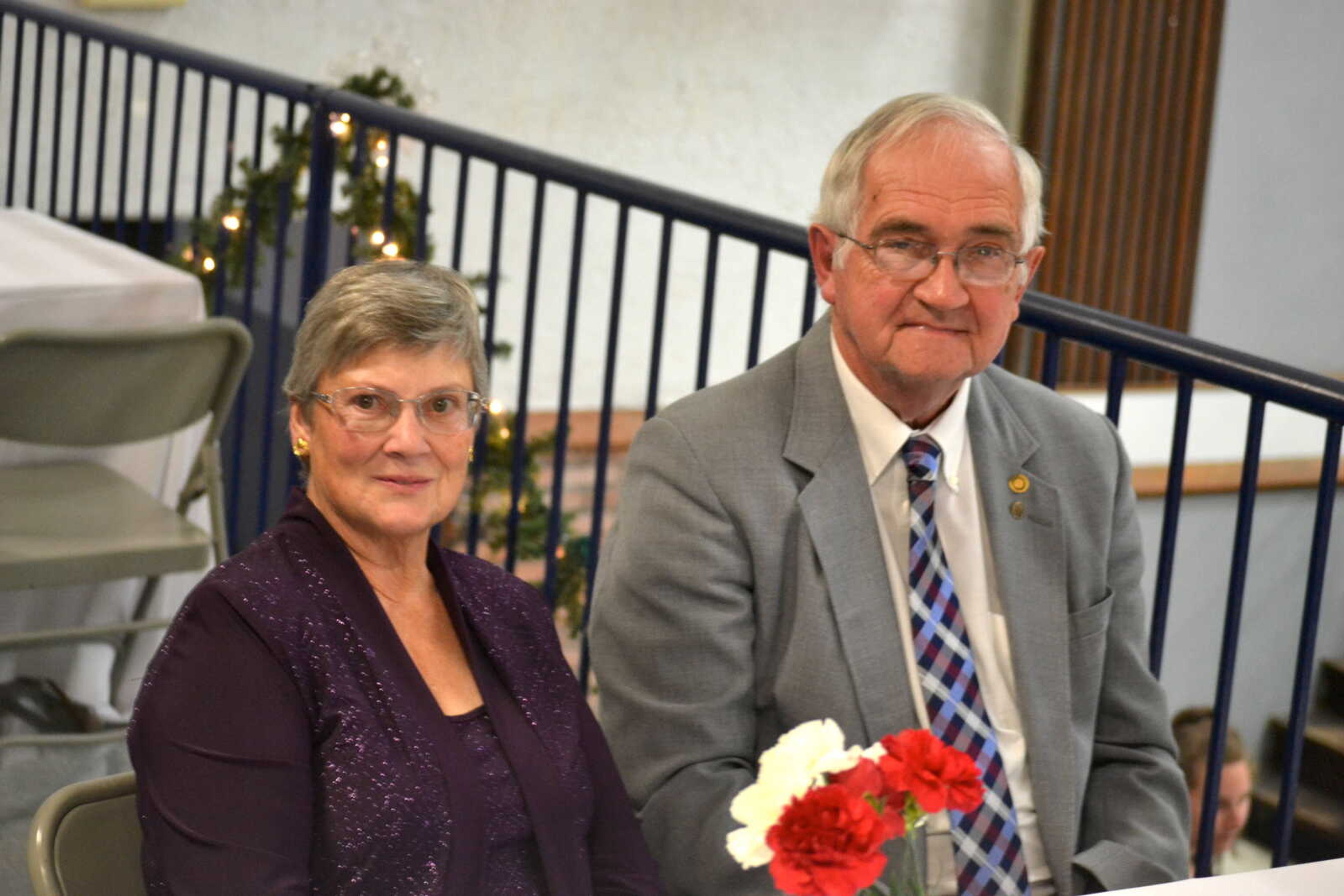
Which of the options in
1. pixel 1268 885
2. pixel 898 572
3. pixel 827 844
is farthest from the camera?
pixel 898 572

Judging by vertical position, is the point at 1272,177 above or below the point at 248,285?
above

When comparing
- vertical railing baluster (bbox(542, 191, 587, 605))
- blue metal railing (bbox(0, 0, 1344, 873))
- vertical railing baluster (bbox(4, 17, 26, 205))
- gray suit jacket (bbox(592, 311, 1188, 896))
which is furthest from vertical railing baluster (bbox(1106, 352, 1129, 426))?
vertical railing baluster (bbox(4, 17, 26, 205))

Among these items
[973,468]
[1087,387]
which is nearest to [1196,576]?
[1087,387]

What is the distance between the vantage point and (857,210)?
76.1 inches

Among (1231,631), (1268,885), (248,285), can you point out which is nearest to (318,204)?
(248,285)

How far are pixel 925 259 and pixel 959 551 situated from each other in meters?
0.33

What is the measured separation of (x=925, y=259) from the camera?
1.92m

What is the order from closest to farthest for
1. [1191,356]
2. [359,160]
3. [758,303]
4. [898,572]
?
[898,572], [1191,356], [758,303], [359,160]

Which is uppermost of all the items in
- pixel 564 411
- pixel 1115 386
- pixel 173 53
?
pixel 173 53

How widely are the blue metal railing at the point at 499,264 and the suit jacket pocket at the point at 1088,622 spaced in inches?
6.7

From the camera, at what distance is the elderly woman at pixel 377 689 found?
1.49 m

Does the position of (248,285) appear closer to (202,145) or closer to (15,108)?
(202,145)

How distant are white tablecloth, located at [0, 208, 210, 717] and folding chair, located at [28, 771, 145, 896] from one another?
5.75 ft

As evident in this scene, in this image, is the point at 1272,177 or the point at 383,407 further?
the point at 1272,177
